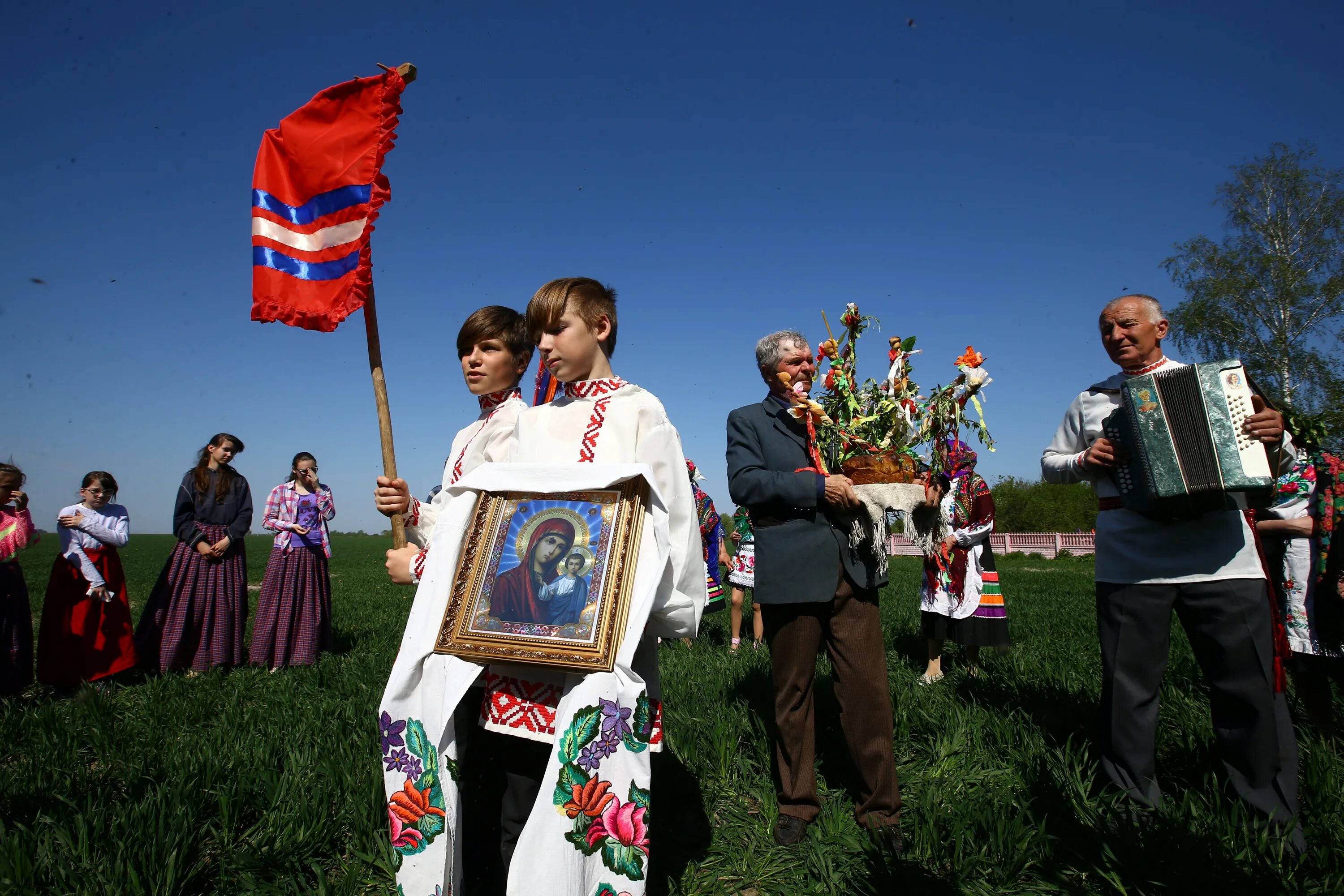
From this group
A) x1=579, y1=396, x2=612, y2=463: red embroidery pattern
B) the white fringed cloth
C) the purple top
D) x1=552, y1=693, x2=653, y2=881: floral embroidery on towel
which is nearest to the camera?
x1=552, y1=693, x2=653, y2=881: floral embroidery on towel

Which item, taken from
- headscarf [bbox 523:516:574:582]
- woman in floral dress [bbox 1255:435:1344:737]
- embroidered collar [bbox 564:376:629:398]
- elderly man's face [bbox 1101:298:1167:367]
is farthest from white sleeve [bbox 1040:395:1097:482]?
headscarf [bbox 523:516:574:582]

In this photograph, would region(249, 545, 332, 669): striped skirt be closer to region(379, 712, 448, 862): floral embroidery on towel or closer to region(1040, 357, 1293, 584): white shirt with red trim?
region(379, 712, 448, 862): floral embroidery on towel

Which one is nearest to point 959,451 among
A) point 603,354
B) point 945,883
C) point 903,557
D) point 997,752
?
point 997,752

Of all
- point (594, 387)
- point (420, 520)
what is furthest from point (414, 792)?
point (594, 387)

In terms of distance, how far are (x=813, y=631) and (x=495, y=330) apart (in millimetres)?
1716

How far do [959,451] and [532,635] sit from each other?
3.97 metres

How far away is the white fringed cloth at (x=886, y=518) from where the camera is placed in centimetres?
261

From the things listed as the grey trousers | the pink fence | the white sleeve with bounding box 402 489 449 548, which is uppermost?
the white sleeve with bounding box 402 489 449 548

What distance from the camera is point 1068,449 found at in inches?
120

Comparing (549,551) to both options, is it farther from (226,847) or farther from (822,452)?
(226,847)

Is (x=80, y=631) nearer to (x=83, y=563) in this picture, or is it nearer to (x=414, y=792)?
(x=83, y=563)

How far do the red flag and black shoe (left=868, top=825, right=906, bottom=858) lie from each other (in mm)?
2619

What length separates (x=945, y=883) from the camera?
2266 millimetres

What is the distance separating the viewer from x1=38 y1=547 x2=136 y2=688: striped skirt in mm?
5422
